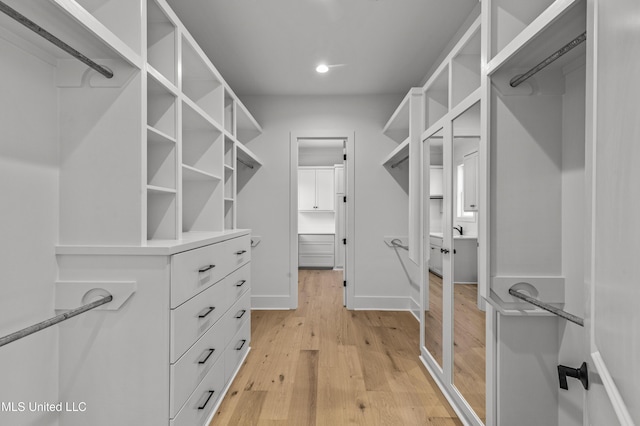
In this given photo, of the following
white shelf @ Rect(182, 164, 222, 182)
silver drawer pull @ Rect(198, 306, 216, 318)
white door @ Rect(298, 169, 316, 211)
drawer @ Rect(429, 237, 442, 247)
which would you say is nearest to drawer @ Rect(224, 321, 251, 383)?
silver drawer pull @ Rect(198, 306, 216, 318)

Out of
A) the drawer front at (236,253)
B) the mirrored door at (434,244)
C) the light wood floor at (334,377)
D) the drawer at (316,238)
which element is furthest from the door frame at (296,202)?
the drawer at (316,238)

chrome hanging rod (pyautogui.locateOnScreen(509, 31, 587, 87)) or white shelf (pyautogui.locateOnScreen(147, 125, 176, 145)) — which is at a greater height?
chrome hanging rod (pyautogui.locateOnScreen(509, 31, 587, 87))

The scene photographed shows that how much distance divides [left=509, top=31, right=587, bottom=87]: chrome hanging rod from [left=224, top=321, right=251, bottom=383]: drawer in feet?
6.98

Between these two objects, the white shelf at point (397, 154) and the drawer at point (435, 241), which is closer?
the drawer at point (435, 241)

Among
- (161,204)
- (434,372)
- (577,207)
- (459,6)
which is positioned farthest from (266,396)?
(459,6)

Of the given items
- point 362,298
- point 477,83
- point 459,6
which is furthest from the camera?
point 362,298

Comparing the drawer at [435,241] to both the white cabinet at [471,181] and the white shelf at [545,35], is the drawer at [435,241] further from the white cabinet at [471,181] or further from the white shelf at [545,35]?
the white shelf at [545,35]

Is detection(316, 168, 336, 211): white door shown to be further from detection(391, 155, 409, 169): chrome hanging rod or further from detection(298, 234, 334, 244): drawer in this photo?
detection(391, 155, 409, 169): chrome hanging rod

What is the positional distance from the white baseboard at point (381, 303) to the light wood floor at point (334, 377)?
0.70 ft

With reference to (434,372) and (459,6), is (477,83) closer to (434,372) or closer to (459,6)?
(459,6)

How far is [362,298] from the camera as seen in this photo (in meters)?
3.78

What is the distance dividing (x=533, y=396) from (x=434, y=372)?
1004 millimetres

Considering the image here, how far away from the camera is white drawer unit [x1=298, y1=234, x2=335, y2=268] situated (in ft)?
20.3

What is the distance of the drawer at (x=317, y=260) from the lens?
6.20m
